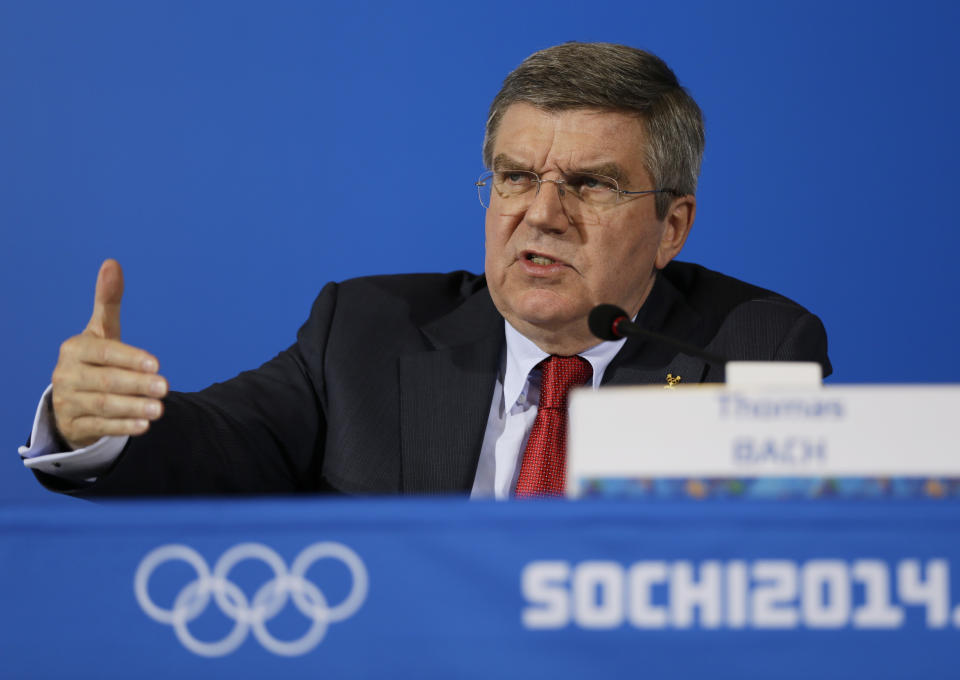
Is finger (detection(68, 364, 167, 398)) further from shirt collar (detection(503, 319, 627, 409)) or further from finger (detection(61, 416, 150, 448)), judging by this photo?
shirt collar (detection(503, 319, 627, 409))

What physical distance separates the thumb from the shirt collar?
67 centimetres

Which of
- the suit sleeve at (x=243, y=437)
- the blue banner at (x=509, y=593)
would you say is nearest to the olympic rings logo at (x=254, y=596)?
the blue banner at (x=509, y=593)

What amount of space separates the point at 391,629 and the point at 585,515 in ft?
0.48

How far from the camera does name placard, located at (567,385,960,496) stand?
2.50 ft

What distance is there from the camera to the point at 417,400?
1.73 metres

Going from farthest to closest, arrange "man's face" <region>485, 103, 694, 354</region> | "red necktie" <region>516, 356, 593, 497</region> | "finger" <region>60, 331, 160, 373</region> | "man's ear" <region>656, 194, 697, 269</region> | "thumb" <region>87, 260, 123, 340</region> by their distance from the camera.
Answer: "man's ear" <region>656, 194, 697, 269</region>, "man's face" <region>485, 103, 694, 354</region>, "red necktie" <region>516, 356, 593, 497</region>, "thumb" <region>87, 260, 123, 340</region>, "finger" <region>60, 331, 160, 373</region>

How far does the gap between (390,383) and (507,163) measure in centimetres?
42

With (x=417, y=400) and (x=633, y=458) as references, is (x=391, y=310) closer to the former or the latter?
(x=417, y=400)

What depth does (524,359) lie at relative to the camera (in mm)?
1766

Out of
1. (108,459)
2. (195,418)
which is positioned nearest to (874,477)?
(108,459)

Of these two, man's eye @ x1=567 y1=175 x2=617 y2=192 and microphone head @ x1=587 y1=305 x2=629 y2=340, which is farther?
man's eye @ x1=567 y1=175 x2=617 y2=192

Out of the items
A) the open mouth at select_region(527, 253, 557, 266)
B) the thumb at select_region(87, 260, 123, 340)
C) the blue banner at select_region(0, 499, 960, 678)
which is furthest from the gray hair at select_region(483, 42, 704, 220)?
the blue banner at select_region(0, 499, 960, 678)

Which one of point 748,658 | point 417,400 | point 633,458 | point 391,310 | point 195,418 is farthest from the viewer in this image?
point 391,310

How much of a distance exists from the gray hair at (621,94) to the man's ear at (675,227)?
0.03 metres
